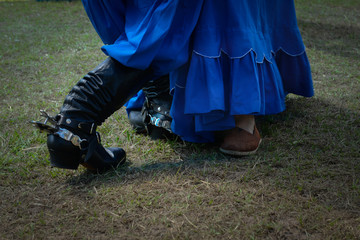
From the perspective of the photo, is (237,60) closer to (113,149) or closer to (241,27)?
(241,27)

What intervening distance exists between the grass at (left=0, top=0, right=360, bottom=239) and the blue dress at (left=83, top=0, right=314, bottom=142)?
223 millimetres

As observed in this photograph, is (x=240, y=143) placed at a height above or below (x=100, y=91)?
below

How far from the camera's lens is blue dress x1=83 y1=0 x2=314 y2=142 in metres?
1.40

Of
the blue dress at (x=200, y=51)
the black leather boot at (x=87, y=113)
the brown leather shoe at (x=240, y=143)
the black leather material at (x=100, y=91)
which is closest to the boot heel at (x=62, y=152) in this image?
the black leather boot at (x=87, y=113)

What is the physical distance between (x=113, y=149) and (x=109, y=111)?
195 millimetres

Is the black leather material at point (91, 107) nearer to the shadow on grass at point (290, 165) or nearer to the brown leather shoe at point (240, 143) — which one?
the shadow on grass at point (290, 165)

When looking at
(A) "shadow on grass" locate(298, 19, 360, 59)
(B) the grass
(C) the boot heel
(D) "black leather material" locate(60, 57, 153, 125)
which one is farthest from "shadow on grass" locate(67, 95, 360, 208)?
(A) "shadow on grass" locate(298, 19, 360, 59)

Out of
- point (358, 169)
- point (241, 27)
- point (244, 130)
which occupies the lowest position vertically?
point (358, 169)

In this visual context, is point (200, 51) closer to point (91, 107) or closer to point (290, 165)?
point (91, 107)

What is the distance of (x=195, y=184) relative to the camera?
144cm

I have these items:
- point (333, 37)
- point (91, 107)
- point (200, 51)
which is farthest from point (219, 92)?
point (333, 37)

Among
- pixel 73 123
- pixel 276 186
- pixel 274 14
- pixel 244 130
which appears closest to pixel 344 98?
pixel 274 14

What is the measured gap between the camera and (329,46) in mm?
3523

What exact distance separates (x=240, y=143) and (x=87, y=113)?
68 cm
